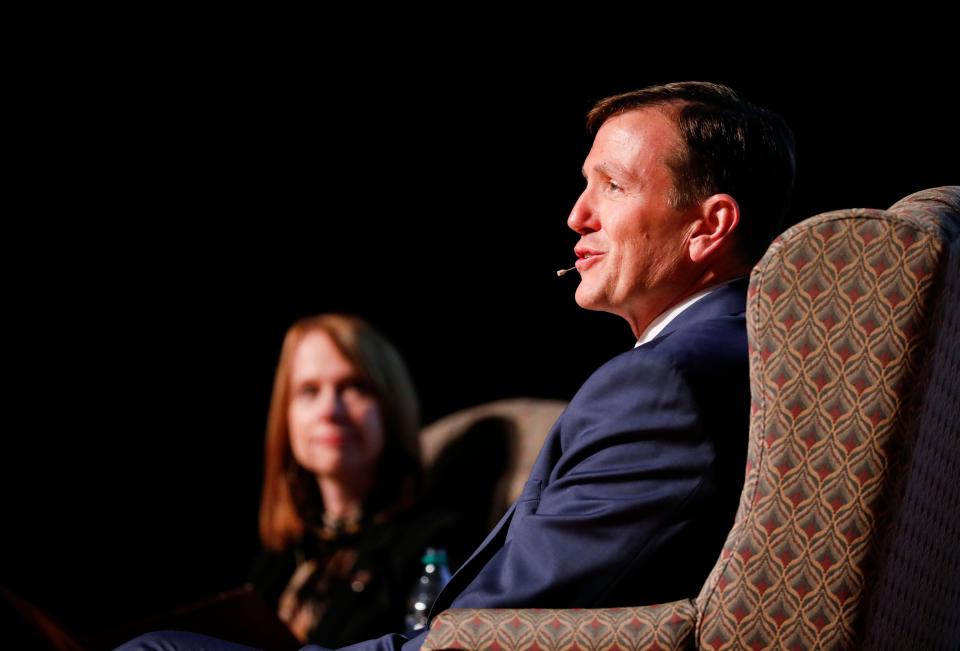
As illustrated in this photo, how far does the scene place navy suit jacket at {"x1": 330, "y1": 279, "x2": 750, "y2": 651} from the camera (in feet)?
4.41

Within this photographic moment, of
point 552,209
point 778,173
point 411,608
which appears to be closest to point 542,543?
point 778,173

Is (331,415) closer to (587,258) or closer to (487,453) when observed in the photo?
(487,453)

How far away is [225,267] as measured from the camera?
376 centimetres

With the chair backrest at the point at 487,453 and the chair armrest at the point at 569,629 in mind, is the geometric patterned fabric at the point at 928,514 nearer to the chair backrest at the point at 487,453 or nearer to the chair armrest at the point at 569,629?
the chair armrest at the point at 569,629

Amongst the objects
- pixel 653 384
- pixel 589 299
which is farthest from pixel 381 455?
pixel 653 384

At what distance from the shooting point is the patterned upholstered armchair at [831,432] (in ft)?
3.93

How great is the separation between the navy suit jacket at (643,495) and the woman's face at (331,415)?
5.33ft

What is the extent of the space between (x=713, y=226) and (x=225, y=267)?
2.43 metres

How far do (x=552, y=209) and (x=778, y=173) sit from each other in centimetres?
170

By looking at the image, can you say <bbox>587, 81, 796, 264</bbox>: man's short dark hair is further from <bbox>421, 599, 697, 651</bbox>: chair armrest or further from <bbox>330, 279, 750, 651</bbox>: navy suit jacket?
<bbox>421, 599, 697, 651</bbox>: chair armrest

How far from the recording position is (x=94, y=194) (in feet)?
11.8

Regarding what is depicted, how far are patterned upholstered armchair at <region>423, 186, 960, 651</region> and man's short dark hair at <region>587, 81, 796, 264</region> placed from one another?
0.45 metres

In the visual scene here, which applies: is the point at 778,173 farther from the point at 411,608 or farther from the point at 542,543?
the point at 411,608

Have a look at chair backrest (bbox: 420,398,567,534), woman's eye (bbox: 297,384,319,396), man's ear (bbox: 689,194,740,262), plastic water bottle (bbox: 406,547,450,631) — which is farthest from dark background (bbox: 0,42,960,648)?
man's ear (bbox: 689,194,740,262)
